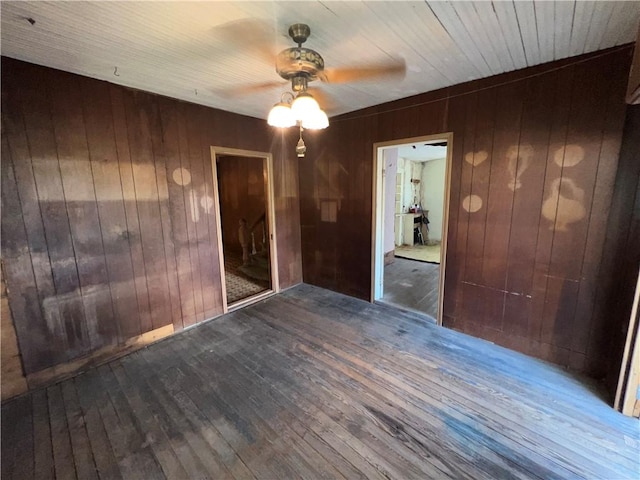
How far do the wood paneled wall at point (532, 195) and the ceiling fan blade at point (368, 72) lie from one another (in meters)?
0.69

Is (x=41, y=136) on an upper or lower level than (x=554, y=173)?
upper

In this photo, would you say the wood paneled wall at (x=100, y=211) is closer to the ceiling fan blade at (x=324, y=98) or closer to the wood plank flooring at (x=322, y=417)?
the wood plank flooring at (x=322, y=417)

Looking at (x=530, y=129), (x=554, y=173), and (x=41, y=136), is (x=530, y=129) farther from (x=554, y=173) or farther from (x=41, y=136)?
(x=41, y=136)

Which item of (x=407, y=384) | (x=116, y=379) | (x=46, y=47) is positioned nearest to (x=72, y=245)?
(x=116, y=379)

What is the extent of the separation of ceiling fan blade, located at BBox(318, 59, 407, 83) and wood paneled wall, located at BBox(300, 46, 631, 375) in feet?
2.27

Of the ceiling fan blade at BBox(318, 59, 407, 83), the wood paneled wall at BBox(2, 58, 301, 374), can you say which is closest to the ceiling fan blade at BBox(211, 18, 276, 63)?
the ceiling fan blade at BBox(318, 59, 407, 83)

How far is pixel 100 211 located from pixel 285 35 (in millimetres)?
2199

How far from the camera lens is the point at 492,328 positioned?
2691 mm

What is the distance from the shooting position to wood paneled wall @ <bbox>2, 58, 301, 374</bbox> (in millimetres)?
2053

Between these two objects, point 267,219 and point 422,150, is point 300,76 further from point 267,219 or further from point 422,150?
point 422,150

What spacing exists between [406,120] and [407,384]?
270 centimetres

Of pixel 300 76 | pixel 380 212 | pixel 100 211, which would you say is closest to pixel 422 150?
pixel 380 212

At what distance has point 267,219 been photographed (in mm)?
4023

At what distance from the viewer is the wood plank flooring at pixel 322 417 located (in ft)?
5.05
